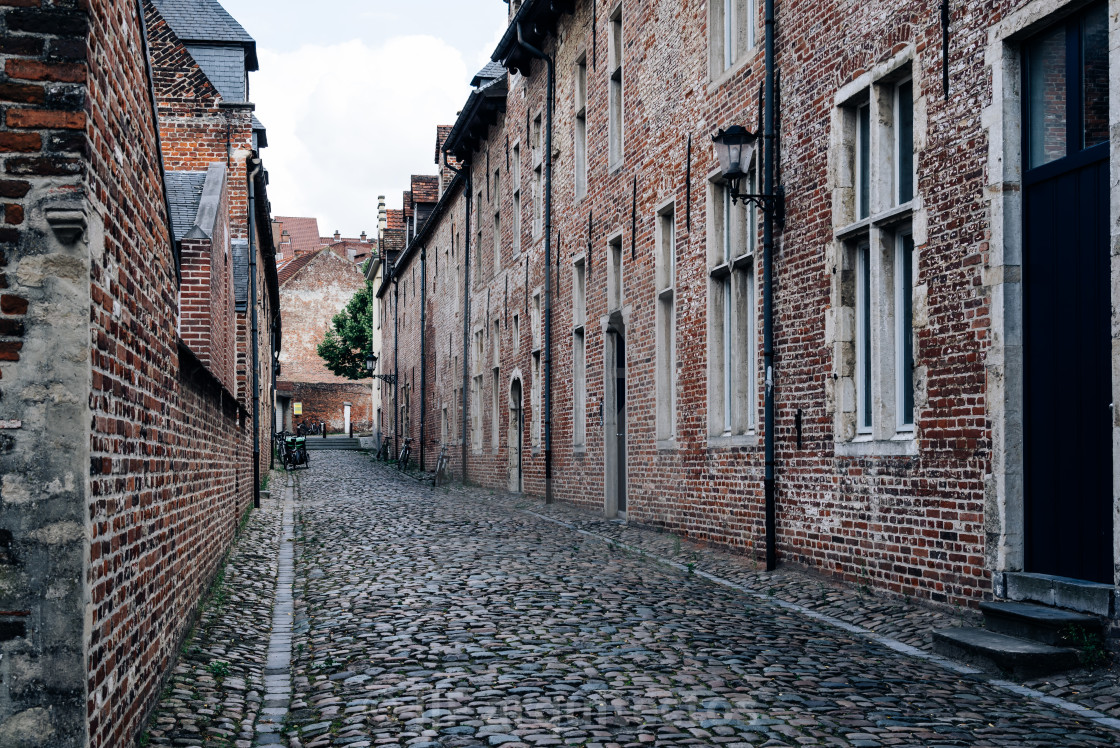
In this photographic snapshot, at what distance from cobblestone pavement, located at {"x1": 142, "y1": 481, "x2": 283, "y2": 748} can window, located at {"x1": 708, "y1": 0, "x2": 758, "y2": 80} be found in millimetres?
6746

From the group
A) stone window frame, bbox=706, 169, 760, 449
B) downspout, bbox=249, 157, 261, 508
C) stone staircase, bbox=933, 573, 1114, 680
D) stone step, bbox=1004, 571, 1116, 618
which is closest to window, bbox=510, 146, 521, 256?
downspout, bbox=249, 157, 261, 508

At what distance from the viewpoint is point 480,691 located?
562 cm

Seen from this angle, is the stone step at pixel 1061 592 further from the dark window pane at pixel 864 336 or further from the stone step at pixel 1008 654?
the dark window pane at pixel 864 336

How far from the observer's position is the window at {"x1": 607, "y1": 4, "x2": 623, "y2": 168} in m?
16.4

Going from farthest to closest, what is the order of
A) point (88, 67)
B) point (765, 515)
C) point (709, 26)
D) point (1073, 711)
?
point (709, 26), point (765, 515), point (1073, 711), point (88, 67)

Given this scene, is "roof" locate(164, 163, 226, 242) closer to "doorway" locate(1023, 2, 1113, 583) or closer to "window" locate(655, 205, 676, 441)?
"window" locate(655, 205, 676, 441)

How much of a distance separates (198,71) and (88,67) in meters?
14.9

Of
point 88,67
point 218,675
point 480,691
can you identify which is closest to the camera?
point 88,67

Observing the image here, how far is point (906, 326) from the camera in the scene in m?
8.72

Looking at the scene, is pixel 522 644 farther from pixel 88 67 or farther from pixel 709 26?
pixel 709 26

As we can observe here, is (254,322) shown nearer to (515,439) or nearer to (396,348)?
(515,439)

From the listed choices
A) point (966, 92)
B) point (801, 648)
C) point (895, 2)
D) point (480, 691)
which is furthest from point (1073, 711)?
point (895, 2)

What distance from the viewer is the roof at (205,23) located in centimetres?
1983

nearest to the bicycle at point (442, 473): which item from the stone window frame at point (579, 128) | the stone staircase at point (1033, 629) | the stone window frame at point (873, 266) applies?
the stone window frame at point (579, 128)
